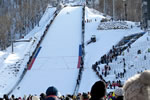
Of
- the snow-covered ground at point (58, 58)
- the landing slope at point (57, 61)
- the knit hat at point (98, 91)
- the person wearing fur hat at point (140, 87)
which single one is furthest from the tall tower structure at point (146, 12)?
the person wearing fur hat at point (140, 87)

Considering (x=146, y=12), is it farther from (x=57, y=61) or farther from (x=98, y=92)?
(x=98, y=92)

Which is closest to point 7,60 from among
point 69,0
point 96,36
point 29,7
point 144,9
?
point 96,36

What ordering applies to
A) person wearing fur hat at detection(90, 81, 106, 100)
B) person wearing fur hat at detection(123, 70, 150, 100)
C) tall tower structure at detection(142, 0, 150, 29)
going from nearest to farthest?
person wearing fur hat at detection(123, 70, 150, 100)
person wearing fur hat at detection(90, 81, 106, 100)
tall tower structure at detection(142, 0, 150, 29)

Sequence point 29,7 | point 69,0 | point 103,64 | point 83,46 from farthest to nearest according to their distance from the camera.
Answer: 1. point 69,0
2. point 29,7
3. point 83,46
4. point 103,64

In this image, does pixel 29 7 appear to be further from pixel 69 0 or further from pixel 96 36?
pixel 96 36

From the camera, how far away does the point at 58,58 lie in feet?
146

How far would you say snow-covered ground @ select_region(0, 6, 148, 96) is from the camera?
120ft

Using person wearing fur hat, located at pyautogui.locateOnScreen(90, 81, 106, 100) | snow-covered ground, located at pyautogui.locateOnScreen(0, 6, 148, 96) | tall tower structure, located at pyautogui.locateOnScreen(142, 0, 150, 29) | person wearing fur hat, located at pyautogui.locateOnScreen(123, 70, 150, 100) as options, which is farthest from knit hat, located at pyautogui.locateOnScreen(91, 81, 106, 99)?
tall tower structure, located at pyautogui.locateOnScreen(142, 0, 150, 29)

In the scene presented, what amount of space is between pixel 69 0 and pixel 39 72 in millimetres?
64837

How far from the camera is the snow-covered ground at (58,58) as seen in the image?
3650 cm

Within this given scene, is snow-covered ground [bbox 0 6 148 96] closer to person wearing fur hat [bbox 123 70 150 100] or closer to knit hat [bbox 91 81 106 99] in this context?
knit hat [bbox 91 81 106 99]

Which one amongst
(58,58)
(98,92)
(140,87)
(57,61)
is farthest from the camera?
(58,58)

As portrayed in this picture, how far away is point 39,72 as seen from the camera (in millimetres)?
40375

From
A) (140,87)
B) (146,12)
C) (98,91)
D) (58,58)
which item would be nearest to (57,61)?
(58,58)
